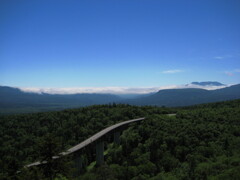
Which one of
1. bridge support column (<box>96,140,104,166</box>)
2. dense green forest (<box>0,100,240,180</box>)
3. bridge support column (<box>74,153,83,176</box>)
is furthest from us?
bridge support column (<box>96,140,104,166</box>)

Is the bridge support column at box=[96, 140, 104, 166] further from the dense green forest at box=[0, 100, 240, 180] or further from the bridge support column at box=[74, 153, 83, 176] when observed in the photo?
the bridge support column at box=[74, 153, 83, 176]

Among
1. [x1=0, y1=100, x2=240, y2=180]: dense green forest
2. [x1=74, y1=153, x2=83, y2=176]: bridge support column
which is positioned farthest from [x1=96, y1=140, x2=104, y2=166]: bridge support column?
[x1=74, y1=153, x2=83, y2=176]: bridge support column

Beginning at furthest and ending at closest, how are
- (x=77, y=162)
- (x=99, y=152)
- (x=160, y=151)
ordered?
(x=99, y=152)
(x=77, y=162)
(x=160, y=151)

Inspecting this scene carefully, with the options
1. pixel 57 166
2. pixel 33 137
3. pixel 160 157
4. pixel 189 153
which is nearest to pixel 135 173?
pixel 160 157

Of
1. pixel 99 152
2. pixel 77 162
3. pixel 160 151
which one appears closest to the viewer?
pixel 160 151

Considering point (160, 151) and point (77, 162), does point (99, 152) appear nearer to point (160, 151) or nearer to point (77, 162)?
point (77, 162)

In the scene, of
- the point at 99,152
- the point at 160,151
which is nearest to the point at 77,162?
the point at 99,152

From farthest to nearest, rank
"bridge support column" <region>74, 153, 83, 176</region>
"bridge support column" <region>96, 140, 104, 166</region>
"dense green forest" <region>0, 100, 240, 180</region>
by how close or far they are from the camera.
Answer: "bridge support column" <region>96, 140, 104, 166</region> → "bridge support column" <region>74, 153, 83, 176</region> → "dense green forest" <region>0, 100, 240, 180</region>

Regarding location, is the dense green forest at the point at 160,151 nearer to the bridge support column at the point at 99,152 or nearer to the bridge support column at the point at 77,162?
the bridge support column at the point at 99,152

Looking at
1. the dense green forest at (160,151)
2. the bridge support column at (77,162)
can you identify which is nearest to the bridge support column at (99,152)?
the dense green forest at (160,151)

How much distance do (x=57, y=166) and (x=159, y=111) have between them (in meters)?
77.2

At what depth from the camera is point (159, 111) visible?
101 metres

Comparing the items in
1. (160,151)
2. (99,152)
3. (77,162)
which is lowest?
(77,162)

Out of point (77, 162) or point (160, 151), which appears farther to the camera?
point (77, 162)
